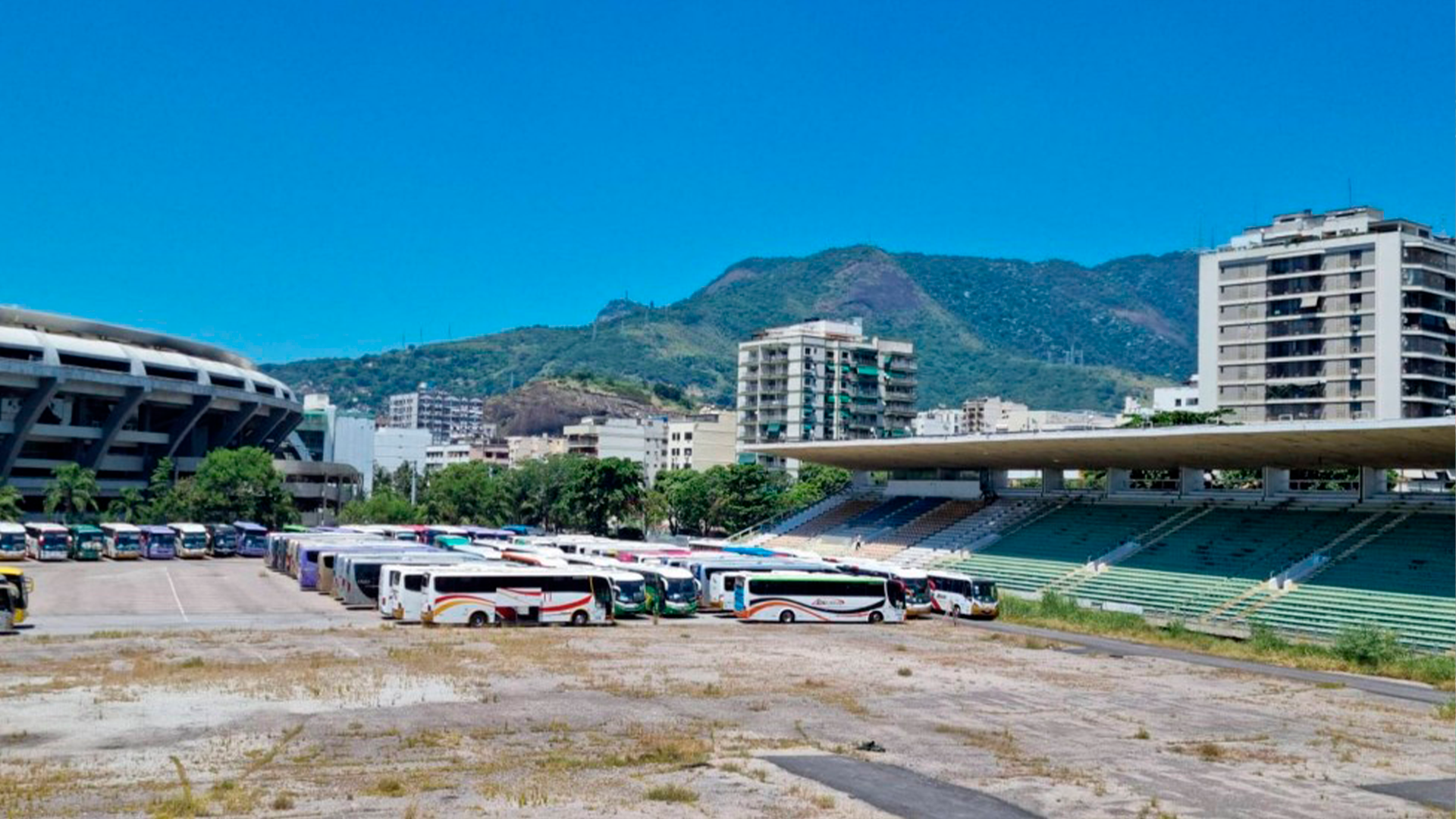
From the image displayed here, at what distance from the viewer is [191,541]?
271 ft

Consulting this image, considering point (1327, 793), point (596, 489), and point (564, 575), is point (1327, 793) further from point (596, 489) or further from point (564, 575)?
point (596, 489)

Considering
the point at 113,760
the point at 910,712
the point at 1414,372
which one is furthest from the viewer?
the point at 1414,372

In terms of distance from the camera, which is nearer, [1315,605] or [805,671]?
[805,671]

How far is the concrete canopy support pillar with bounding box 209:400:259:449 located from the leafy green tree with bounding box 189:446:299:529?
14.4m

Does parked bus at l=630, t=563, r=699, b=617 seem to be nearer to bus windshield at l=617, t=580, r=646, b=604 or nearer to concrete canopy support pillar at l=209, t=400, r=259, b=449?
bus windshield at l=617, t=580, r=646, b=604

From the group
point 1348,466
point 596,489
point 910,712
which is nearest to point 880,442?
point 1348,466

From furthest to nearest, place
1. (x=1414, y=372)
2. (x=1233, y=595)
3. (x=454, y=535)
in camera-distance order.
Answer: (x=1414, y=372) → (x=454, y=535) → (x=1233, y=595)

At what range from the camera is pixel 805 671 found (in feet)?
122

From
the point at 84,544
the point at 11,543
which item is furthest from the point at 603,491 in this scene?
the point at 11,543

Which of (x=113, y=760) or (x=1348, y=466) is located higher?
(x=1348, y=466)

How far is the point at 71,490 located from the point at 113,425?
9755 mm

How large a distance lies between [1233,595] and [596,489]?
6323 cm

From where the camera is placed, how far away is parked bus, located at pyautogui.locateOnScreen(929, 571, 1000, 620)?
2250 inches

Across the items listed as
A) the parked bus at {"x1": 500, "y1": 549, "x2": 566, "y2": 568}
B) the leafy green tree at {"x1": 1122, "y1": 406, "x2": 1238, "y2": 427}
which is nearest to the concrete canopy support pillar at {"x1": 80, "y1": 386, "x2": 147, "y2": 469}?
the parked bus at {"x1": 500, "y1": 549, "x2": 566, "y2": 568}
